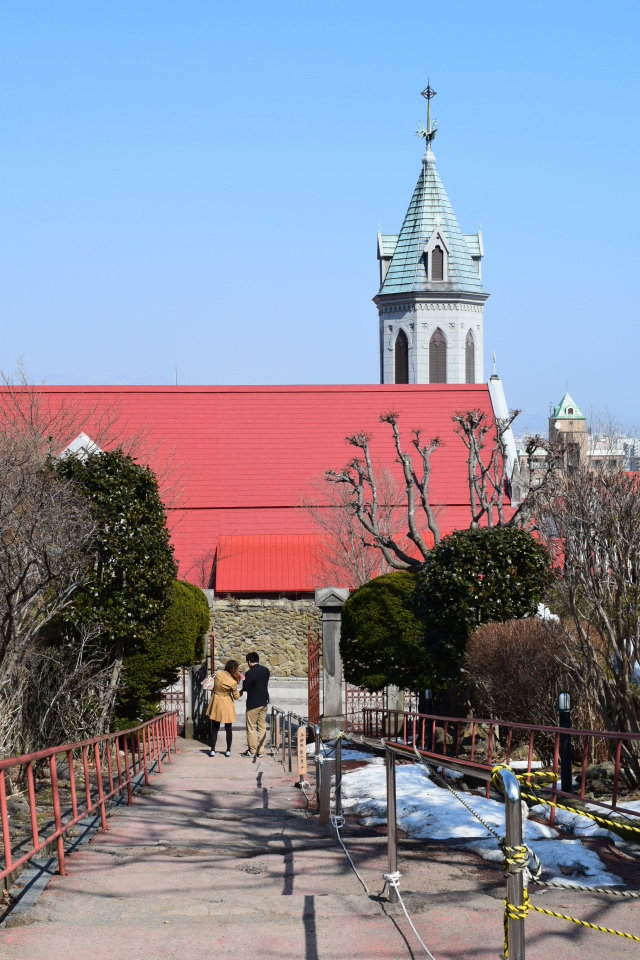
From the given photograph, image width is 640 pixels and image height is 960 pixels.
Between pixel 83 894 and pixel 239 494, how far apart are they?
1113 inches

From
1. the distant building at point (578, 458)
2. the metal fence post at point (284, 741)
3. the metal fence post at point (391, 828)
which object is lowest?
the metal fence post at point (284, 741)

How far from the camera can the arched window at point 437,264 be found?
222ft

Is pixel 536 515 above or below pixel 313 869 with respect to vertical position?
above

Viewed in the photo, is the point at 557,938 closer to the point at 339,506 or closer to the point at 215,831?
the point at 215,831

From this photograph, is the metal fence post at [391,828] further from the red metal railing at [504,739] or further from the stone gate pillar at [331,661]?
the stone gate pillar at [331,661]

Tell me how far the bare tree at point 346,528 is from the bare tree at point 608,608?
51.9 ft

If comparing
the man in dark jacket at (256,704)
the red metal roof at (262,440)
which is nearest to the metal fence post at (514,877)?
the man in dark jacket at (256,704)

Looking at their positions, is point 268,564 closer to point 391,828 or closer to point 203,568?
point 203,568

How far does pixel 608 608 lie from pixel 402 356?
55.4m

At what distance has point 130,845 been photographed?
8.01m

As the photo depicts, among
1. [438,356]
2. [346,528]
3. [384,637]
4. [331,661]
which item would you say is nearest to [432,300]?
[438,356]

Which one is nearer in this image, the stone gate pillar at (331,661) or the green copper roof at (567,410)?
A: the stone gate pillar at (331,661)

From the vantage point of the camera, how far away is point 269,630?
29.9m

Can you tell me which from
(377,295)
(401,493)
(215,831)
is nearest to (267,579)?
(401,493)
